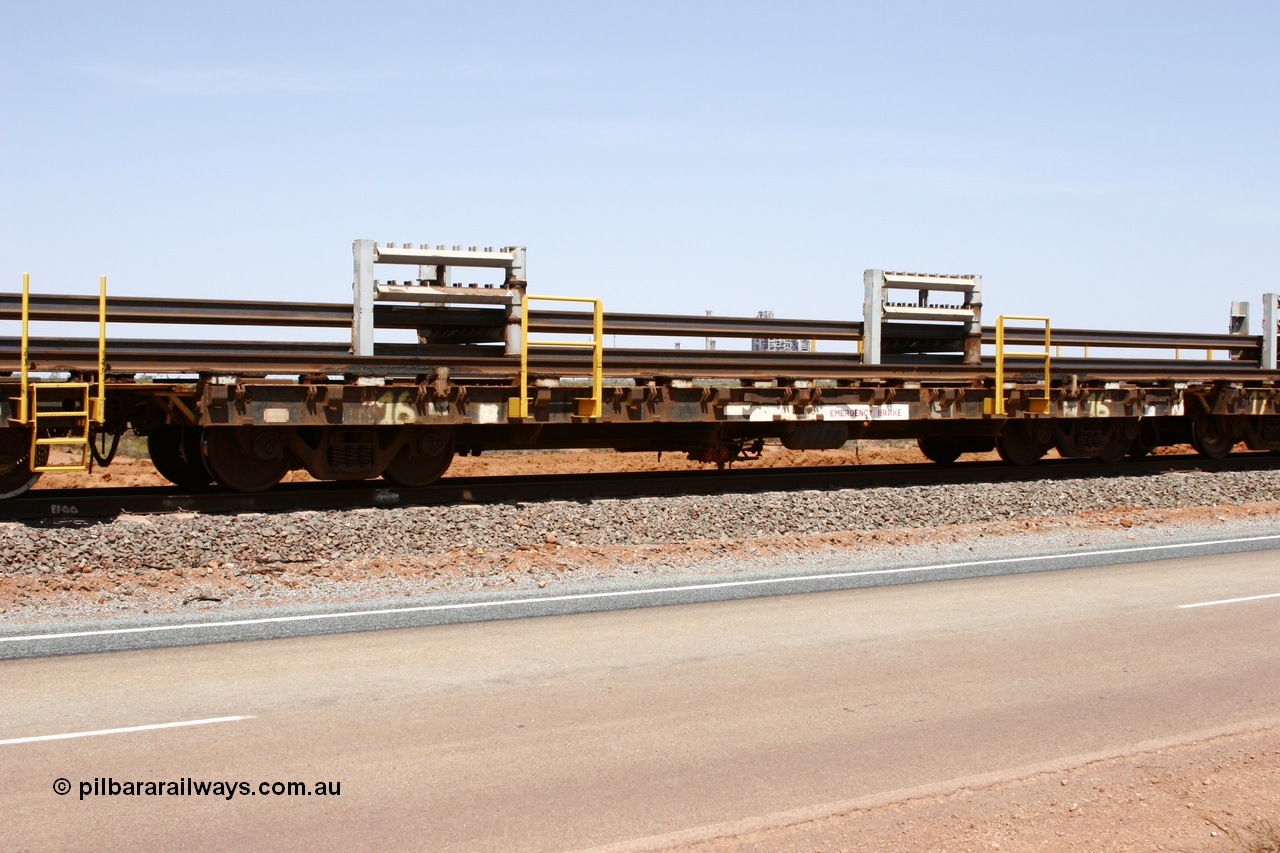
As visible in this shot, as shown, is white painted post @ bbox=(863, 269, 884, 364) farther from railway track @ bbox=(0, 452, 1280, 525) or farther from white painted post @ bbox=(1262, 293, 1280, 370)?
white painted post @ bbox=(1262, 293, 1280, 370)

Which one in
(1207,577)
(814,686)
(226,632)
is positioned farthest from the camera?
(1207,577)

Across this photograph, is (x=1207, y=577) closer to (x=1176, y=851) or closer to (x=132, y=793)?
(x=1176, y=851)

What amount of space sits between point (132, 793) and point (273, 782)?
572 mm

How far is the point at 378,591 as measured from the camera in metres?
9.58

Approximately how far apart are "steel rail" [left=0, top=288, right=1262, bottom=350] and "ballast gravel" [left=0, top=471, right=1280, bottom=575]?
2041 millimetres

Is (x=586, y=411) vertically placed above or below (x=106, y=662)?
above

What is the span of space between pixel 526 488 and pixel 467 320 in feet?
6.77

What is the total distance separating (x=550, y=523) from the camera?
12.1 meters

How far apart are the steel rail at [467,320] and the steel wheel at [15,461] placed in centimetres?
122

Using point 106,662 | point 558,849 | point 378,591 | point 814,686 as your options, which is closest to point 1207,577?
point 814,686

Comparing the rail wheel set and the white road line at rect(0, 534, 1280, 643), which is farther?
the rail wheel set

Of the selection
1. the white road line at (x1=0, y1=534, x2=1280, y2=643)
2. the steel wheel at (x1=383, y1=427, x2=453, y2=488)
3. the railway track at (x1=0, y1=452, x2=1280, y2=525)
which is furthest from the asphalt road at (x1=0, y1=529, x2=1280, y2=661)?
the steel wheel at (x1=383, y1=427, x2=453, y2=488)

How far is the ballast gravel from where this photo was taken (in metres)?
10.3

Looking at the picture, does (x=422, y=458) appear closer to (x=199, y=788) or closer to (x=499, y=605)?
(x=499, y=605)
